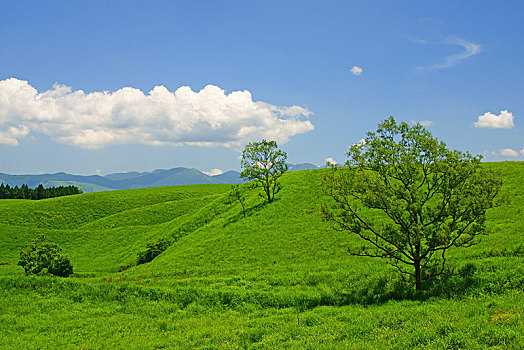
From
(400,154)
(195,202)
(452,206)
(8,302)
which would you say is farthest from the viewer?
(195,202)

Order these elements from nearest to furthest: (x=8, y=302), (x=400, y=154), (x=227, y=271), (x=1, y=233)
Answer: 1. (x=400, y=154)
2. (x=8, y=302)
3. (x=227, y=271)
4. (x=1, y=233)

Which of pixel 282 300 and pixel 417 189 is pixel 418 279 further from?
pixel 282 300

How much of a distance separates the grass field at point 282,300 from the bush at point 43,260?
3621 mm

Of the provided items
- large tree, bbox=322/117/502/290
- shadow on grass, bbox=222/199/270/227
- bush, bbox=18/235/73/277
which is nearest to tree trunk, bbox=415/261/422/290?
large tree, bbox=322/117/502/290

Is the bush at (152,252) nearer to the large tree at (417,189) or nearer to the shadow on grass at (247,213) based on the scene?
the shadow on grass at (247,213)

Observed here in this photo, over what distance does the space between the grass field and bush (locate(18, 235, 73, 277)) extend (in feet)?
11.9

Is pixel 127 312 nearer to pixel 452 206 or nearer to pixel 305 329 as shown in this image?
pixel 305 329

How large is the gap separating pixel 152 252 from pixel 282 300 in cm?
3103

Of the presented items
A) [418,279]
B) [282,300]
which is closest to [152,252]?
[282,300]

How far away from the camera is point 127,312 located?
2045cm

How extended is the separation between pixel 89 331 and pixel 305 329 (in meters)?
12.4

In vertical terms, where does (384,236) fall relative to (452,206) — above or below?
below

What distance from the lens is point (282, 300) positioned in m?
19.7

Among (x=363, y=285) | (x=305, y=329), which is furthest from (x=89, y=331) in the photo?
(x=363, y=285)
